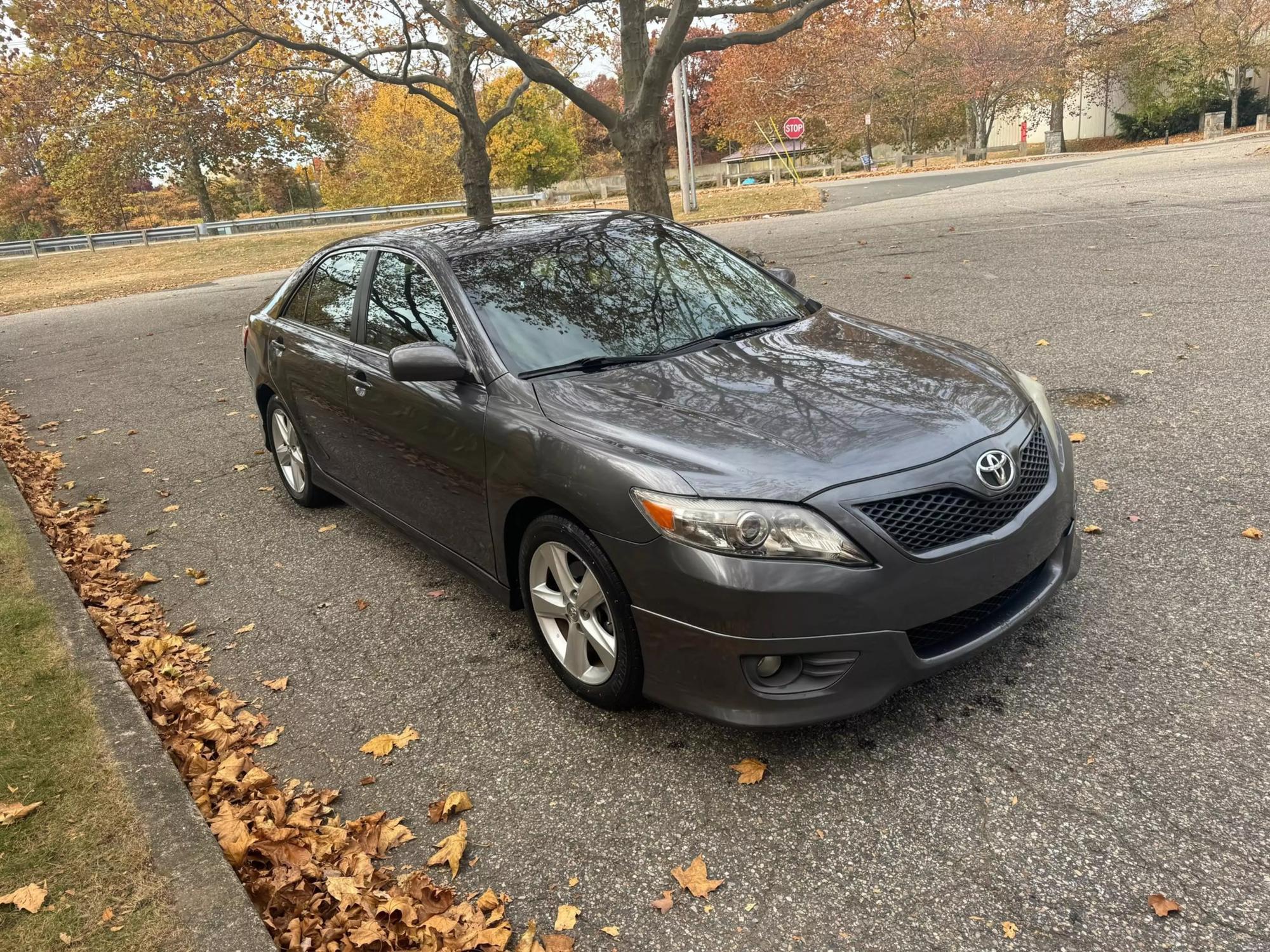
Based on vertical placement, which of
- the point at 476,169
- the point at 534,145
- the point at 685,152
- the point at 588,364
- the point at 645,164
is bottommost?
the point at 588,364

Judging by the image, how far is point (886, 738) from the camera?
Answer: 2979mm

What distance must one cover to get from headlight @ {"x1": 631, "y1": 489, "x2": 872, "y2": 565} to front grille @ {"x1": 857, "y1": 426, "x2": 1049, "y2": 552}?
0.44 feet

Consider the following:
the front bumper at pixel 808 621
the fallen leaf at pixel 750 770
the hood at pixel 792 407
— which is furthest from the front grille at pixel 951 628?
the fallen leaf at pixel 750 770

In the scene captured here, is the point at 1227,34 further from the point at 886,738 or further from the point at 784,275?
the point at 886,738

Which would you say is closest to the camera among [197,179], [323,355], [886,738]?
[886,738]

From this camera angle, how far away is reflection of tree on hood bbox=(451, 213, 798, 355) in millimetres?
3758

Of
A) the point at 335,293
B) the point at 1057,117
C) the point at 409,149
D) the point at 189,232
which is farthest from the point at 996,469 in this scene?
the point at 1057,117

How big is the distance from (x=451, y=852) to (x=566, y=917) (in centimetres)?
45

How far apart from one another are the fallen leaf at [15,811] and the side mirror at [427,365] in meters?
1.87

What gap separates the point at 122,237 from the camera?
3859 cm

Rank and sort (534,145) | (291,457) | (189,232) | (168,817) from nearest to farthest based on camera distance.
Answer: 1. (168,817)
2. (291,457)
3. (189,232)
4. (534,145)

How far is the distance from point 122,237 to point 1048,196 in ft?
121

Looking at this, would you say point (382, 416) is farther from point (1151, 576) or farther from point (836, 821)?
point (1151, 576)

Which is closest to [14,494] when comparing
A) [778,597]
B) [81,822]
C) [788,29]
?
[81,822]
